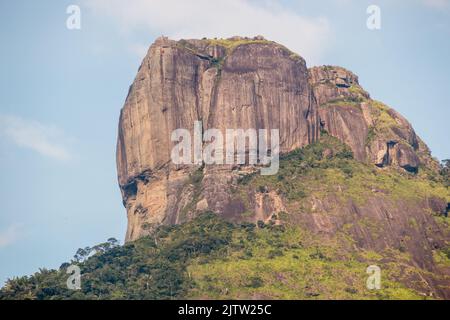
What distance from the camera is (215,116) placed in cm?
14688

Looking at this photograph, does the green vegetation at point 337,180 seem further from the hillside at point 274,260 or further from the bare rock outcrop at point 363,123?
the bare rock outcrop at point 363,123

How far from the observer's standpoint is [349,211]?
13350 cm

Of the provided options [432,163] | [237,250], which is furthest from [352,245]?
[432,163]

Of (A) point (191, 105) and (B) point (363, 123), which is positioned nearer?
(A) point (191, 105)

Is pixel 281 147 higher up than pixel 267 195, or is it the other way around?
pixel 281 147

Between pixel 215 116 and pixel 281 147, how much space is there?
9.28 metres

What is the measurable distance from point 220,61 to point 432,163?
1235 inches

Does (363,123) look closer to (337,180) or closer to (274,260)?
(337,180)

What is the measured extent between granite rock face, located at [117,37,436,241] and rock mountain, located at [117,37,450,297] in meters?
0.13

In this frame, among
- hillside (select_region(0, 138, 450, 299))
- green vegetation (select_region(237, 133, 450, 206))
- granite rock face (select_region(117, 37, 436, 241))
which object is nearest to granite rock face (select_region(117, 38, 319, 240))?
granite rock face (select_region(117, 37, 436, 241))

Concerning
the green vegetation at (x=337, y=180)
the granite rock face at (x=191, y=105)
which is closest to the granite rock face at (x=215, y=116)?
the granite rock face at (x=191, y=105)

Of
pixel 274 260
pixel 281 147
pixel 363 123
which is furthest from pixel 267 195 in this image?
pixel 363 123
